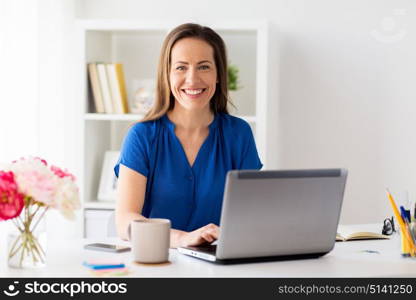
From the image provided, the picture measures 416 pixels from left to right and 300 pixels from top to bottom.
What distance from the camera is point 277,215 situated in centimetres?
172

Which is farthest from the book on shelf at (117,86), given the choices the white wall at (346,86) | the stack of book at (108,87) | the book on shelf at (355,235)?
the book on shelf at (355,235)

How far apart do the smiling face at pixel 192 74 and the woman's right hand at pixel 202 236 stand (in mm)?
599

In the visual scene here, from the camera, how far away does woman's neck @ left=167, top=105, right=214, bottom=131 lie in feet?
7.95

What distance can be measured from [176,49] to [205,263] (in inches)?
35.0

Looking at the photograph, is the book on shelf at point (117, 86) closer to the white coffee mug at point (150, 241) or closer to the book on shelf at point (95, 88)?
the book on shelf at point (95, 88)

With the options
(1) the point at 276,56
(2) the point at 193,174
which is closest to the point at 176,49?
(2) the point at 193,174

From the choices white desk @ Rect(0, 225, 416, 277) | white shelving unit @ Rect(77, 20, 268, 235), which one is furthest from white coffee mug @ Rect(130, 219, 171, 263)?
white shelving unit @ Rect(77, 20, 268, 235)

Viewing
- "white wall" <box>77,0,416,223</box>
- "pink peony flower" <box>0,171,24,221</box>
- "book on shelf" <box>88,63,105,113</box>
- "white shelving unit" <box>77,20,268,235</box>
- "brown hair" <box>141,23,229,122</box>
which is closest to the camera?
"pink peony flower" <box>0,171,24,221</box>

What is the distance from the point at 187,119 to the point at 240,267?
842mm

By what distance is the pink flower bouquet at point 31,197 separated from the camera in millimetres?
1584

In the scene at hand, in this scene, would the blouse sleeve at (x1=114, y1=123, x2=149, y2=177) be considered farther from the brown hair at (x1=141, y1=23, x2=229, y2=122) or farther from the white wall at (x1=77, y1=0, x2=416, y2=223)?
the white wall at (x1=77, y1=0, x2=416, y2=223)

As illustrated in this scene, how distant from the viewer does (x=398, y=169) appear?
3.79 m

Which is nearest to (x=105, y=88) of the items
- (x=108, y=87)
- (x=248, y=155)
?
(x=108, y=87)

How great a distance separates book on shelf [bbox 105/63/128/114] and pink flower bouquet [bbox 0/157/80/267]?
202 cm
